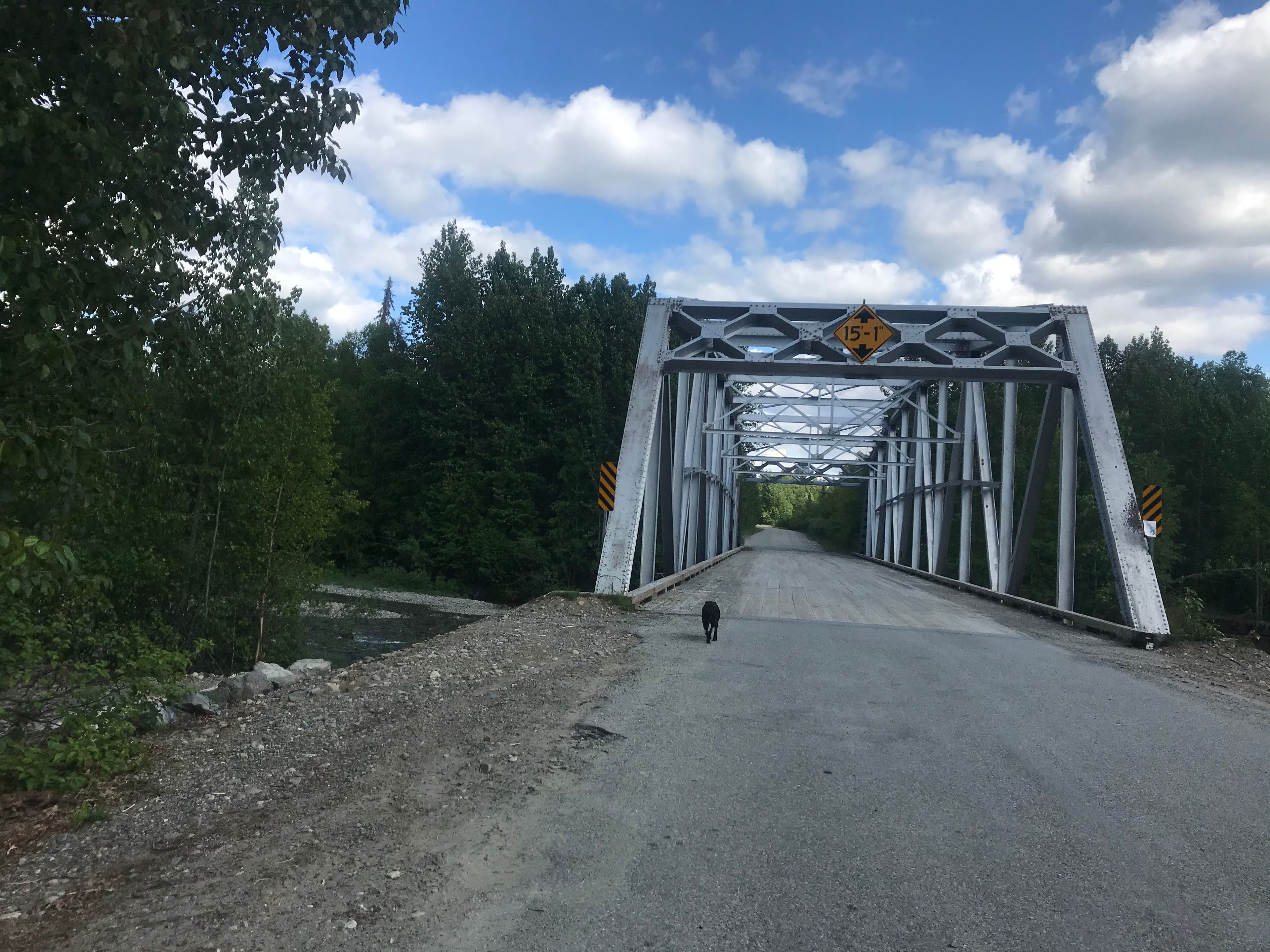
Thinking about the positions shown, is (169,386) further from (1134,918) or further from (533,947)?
(1134,918)

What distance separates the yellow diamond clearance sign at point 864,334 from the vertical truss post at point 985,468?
8.85 metres

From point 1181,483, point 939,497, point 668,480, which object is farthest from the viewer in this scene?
point 1181,483

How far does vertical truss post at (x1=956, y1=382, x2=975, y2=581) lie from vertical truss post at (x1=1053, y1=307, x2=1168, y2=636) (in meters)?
11.0

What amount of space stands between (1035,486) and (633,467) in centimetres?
886

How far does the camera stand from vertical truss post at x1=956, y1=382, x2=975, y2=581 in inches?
985

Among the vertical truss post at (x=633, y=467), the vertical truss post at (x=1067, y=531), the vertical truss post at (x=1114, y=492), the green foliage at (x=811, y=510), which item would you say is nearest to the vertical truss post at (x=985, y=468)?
the vertical truss post at (x=1067, y=531)

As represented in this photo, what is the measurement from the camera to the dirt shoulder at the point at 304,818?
2.91m

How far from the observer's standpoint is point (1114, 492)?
12781mm

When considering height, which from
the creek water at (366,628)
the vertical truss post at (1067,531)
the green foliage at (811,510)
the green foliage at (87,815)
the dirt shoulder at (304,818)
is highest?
the green foliage at (811,510)

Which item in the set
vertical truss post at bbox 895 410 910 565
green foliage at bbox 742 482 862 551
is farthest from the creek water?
green foliage at bbox 742 482 862 551

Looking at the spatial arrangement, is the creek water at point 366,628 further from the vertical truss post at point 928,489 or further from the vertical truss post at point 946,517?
the vertical truss post at point 928,489

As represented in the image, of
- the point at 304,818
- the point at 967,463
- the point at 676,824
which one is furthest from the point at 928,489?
the point at 304,818

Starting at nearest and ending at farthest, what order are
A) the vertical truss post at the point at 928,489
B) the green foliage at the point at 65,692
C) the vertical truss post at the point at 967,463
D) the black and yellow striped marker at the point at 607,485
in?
the green foliage at the point at 65,692 < the black and yellow striped marker at the point at 607,485 < the vertical truss post at the point at 967,463 < the vertical truss post at the point at 928,489

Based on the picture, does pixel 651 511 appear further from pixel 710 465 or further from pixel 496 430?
pixel 496 430
